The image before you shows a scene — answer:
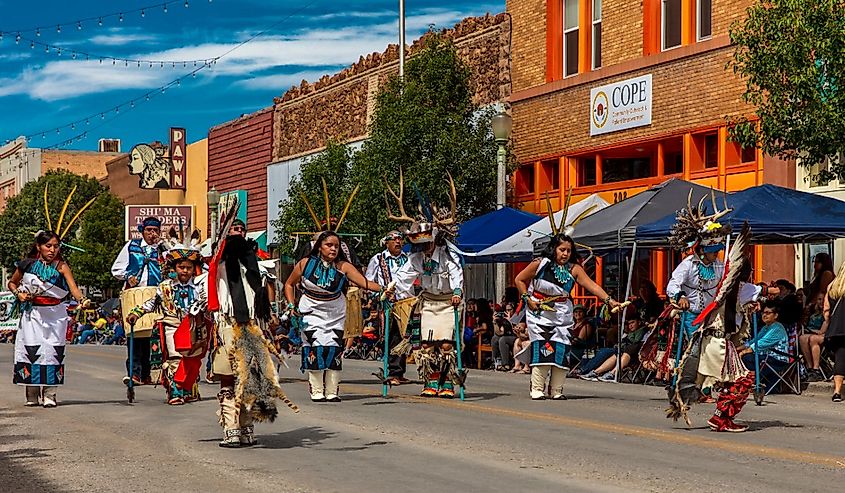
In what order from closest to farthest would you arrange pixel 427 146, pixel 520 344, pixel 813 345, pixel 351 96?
pixel 813 345 → pixel 520 344 → pixel 427 146 → pixel 351 96

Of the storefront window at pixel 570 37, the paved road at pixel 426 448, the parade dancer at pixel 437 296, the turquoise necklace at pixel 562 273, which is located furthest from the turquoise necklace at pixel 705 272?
the storefront window at pixel 570 37

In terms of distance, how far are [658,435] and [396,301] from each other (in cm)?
657

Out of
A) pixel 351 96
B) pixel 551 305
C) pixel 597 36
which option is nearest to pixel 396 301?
pixel 551 305

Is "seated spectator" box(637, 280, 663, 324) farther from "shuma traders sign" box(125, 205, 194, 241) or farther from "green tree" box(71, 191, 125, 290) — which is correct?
"green tree" box(71, 191, 125, 290)

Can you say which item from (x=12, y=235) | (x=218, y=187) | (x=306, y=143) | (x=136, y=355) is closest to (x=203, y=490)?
(x=136, y=355)

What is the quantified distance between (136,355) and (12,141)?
8149cm

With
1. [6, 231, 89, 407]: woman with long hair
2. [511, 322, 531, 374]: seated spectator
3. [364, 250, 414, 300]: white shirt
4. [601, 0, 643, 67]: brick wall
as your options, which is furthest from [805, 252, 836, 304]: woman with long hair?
[601, 0, 643, 67]: brick wall

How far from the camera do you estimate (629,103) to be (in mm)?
29078

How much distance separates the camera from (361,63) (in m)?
40.6

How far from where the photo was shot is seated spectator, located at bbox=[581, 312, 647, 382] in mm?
19920

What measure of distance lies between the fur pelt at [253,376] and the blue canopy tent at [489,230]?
13819 millimetres

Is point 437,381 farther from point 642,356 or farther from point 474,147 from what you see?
point 474,147

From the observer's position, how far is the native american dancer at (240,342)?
1106 centimetres

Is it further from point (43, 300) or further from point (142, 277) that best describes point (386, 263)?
point (43, 300)
